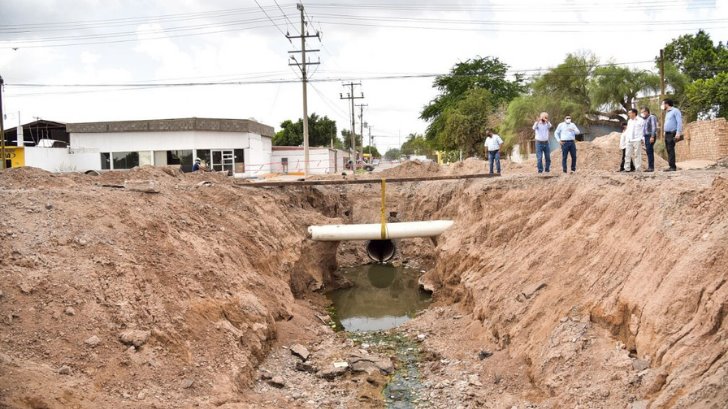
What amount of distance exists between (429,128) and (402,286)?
1391 inches

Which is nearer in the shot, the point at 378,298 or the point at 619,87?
the point at 378,298

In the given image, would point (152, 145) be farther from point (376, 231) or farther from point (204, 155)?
point (376, 231)

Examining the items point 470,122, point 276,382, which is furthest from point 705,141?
point 470,122

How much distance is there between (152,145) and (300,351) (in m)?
27.3

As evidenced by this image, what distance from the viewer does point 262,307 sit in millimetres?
12734

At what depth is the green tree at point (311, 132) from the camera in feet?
221

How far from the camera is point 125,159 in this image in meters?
36.6

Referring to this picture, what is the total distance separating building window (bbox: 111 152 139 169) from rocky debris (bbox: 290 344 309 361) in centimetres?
2771

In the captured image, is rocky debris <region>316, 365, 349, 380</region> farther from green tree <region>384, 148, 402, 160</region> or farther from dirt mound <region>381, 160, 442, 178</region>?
green tree <region>384, 148, 402, 160</region>

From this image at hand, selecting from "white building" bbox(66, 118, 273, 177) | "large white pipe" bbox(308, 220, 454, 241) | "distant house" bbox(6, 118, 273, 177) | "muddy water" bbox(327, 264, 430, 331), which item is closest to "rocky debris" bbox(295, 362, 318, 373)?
"muddy water" bbox(327, 264, 430, 331)

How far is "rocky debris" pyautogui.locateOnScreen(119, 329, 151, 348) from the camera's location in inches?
347

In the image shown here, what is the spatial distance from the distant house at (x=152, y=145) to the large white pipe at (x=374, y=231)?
19221 mm

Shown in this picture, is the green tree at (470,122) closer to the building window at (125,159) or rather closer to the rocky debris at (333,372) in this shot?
the building window at (125,159)

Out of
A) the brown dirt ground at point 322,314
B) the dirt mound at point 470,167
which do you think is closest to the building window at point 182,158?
the dirt mound at point 470,167
